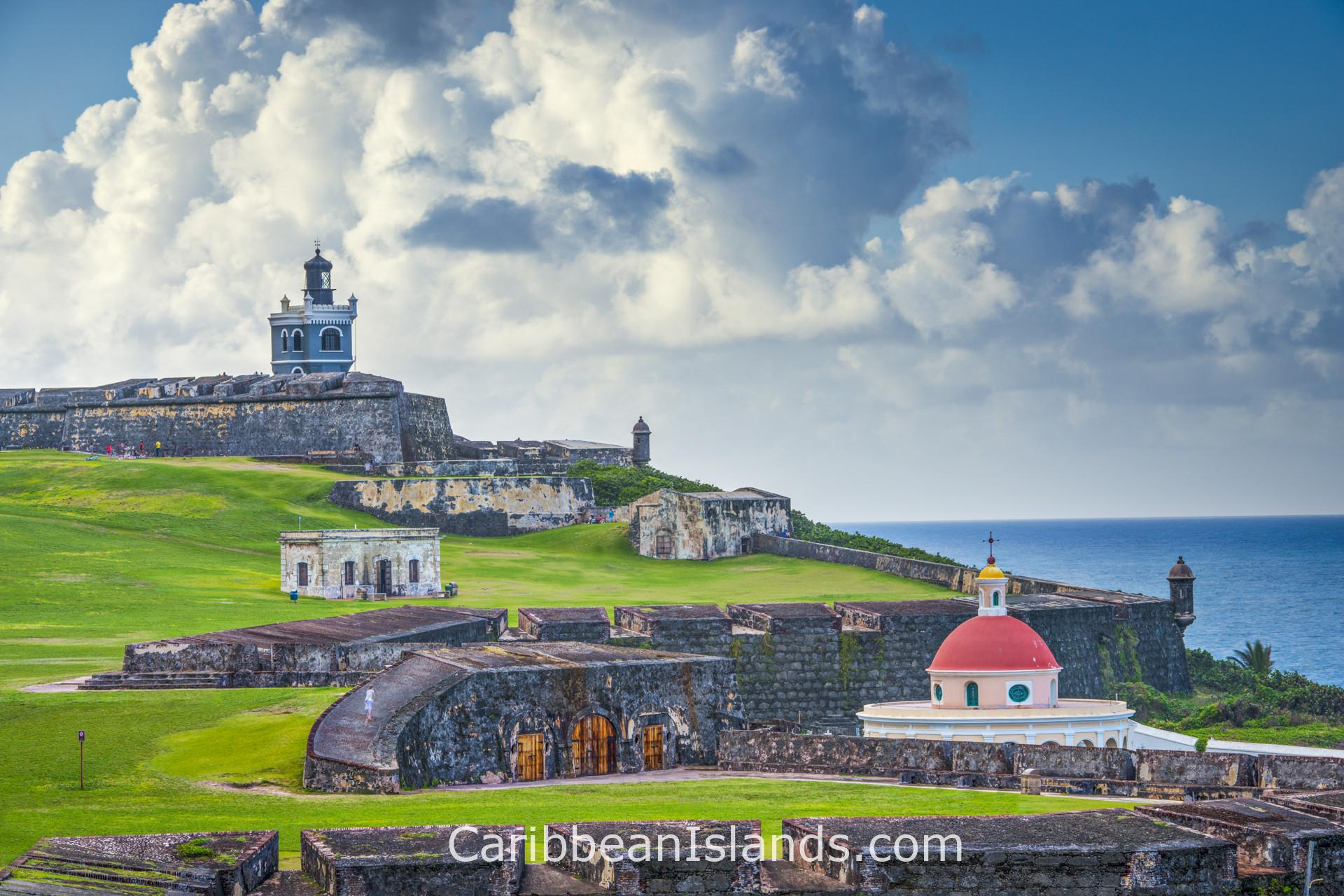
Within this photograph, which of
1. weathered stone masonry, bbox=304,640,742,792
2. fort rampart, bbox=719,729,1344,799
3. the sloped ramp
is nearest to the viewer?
fort rampart, bbox=719,729,1344,799

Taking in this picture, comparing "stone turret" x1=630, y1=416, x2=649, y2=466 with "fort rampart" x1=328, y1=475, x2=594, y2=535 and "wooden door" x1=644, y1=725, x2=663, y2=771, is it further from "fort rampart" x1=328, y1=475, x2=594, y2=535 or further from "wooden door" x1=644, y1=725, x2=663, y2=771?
"wooden door" x1=644, y1=725, x2=663, y2=771

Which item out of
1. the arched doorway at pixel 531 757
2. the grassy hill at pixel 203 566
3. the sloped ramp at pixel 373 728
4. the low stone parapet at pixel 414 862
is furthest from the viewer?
the grassy hill at pixel 203 566

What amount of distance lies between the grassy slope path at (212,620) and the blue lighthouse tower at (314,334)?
Answer: 23915 millimetres

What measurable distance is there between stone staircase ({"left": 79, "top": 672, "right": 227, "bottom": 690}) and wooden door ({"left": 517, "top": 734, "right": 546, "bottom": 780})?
6.20m

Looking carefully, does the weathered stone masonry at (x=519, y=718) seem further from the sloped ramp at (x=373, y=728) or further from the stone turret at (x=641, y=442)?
the stone turret at (x=641, y=442)

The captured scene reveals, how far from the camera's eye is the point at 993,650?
32.8 meters

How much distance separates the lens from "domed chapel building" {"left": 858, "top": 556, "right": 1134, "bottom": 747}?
3100cm

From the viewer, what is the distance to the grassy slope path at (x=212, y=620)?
19859 mm

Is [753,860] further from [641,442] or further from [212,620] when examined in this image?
[641,442]

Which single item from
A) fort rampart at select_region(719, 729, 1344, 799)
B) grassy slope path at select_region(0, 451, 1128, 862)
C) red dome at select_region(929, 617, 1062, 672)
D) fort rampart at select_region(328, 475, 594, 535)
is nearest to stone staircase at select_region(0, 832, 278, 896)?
grassy slope path at select_region(0, 451, 1128, 862)

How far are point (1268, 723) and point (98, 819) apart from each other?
135 feet

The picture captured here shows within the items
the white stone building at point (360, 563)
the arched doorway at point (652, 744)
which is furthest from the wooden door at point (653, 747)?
the white stone building at point (360, 563)

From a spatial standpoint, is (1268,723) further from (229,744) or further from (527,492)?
(229,744)

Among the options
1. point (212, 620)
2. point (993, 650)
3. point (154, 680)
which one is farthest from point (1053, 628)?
point (154, 680)
